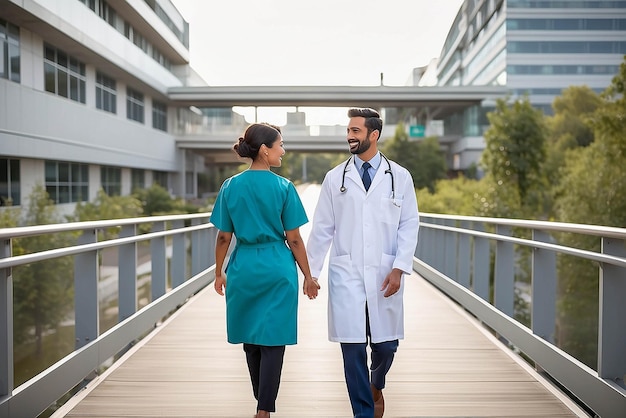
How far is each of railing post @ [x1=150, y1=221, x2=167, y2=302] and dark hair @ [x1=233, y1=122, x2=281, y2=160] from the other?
3904 millimetres

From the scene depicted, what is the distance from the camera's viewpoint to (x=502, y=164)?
107ft

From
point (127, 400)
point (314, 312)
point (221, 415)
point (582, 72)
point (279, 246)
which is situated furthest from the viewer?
point (582, 72)

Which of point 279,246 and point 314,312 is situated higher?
point 279,246

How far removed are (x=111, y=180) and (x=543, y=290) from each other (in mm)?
34006

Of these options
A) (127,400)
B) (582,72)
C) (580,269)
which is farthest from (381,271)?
(582,72)

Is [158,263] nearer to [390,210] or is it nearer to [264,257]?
[264,257]

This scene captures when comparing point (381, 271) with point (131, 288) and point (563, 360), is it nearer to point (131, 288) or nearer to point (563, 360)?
point (563, 360)

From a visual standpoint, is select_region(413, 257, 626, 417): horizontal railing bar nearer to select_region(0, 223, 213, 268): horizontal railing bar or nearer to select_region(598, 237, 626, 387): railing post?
select_region(598, 237, 626, 387): railing post

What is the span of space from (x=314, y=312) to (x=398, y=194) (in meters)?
5.25

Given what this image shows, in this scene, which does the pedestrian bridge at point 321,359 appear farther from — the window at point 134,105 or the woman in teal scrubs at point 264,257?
the window at point 134,105

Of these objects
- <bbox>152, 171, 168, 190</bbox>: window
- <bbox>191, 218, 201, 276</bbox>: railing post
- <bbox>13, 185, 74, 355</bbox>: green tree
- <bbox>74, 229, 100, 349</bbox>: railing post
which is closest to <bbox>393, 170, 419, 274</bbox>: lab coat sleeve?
<bbox>74, 229, 100, 349</bbox>: railing post

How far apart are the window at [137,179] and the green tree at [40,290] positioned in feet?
74.3

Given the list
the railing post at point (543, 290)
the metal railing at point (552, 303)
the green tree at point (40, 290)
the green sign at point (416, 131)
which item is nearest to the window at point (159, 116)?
the green sign at point (416, 131)

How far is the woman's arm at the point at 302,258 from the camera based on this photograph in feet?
13.9
